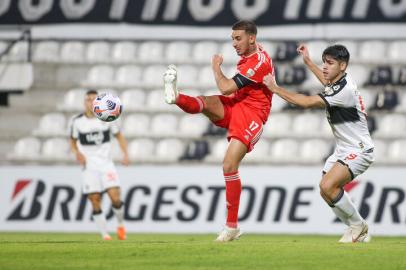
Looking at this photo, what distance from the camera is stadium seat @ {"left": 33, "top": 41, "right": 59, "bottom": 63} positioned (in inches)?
834

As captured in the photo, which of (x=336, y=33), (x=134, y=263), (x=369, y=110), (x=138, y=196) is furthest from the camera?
(x=336, y=33)

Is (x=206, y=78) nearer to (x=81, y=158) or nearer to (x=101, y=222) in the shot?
(x=81, y=158)

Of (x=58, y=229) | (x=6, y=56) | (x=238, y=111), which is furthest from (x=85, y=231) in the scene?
(x=238, y=111)

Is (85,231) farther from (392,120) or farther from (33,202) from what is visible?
(392,120)

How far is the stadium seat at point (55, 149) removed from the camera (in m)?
19.2

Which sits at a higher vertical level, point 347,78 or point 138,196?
point 347,78

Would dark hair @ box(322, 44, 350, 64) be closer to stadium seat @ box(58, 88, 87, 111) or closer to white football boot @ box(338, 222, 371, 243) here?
white football boot @ box(338, 222, 371, 243)

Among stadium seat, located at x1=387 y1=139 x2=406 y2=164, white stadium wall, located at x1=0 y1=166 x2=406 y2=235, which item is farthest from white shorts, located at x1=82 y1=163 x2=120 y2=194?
stadium seat, located at x1=387 y1=139 x2=406 y2=164

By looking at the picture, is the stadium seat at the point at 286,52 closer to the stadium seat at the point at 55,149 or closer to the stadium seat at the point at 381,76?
the stadium seat at the point at 381,76

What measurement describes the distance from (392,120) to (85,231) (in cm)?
582

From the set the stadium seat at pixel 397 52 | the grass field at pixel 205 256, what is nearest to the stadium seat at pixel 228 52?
the stadium seat at pixel 397 52

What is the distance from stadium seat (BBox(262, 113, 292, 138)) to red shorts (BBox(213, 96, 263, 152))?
8.14 metres

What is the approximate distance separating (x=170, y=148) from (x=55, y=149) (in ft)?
7.20

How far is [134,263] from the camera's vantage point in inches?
338
